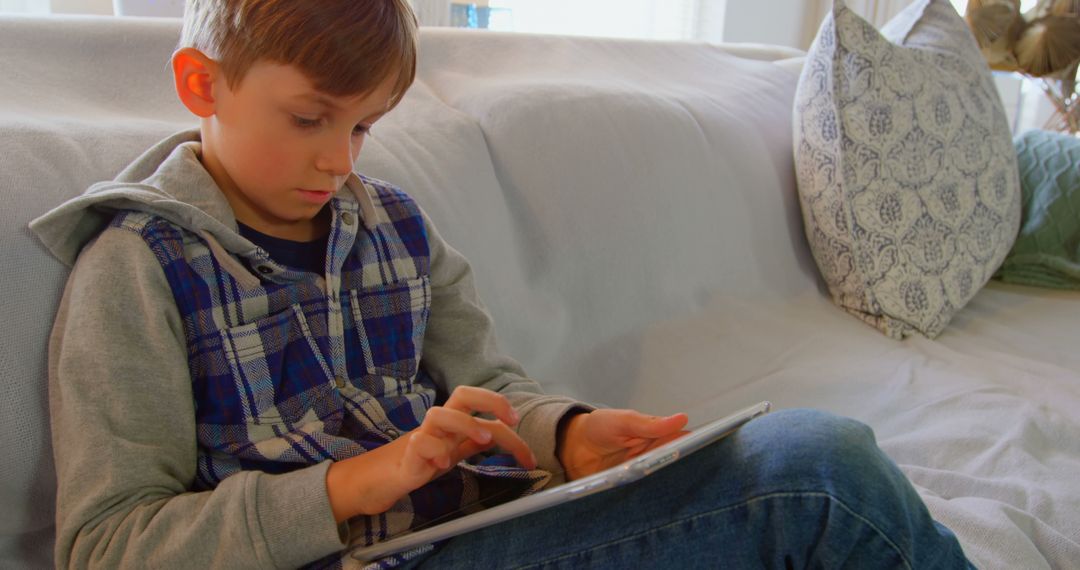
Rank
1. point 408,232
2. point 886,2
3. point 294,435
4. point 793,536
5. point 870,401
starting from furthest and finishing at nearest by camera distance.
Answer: point 886,2 < point 870,401 < point 408,232 < point 294,435 < point 793,536

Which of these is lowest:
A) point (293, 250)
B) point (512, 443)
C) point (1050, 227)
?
point (1050, 227)

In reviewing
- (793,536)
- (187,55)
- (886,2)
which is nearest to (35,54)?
(187,55)

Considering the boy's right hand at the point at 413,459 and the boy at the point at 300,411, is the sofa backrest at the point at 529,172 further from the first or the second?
the boy's right hand at the point at 413,459

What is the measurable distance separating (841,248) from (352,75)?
102cm

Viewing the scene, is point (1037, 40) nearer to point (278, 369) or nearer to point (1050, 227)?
point (1050, 227)

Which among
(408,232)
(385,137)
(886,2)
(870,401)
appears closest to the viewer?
(408,232)

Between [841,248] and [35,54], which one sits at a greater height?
[35,54]

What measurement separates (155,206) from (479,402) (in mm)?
286

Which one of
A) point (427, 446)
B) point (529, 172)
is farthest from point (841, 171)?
point (427, 446)

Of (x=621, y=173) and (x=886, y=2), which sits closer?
(x=621, y=173)

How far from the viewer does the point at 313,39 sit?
0.67 m

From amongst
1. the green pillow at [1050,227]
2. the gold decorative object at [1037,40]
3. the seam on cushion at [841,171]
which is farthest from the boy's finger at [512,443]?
the gold decorative object at [1037,40]

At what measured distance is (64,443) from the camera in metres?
0.62

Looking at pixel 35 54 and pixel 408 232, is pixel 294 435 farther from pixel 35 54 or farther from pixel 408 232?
pixel 35 54
